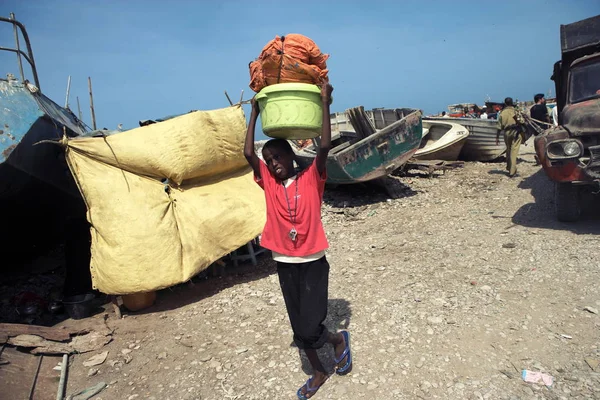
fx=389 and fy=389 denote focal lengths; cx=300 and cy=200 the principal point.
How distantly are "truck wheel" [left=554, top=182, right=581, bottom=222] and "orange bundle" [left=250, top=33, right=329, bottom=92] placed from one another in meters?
3.85

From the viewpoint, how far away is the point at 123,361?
10.4 feet

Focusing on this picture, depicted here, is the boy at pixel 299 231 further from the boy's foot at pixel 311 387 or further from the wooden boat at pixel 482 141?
the wooden boat at pixel 482 141

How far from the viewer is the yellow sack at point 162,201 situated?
3.69 metres

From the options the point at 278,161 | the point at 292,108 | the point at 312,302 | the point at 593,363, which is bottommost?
the point at 593,363

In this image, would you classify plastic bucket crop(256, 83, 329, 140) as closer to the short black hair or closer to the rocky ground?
the short black hair

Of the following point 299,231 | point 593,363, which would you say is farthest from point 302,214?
point 593,363

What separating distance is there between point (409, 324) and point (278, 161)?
170 centimetres

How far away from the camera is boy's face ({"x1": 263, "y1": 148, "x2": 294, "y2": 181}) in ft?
7.32

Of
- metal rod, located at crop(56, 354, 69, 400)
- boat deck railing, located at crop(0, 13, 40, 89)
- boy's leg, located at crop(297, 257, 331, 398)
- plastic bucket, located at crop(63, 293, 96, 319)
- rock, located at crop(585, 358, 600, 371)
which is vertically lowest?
rock, located at crop(585, 358, 600, 371)

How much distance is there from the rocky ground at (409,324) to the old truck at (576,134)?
403 millimetres

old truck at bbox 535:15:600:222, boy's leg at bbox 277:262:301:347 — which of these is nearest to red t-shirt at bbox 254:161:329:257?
boy's leg at bbox 277:262:301:347

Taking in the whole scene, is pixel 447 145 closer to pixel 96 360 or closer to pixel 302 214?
pixel 302 214

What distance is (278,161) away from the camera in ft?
7.34

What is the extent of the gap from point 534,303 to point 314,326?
1.89 meters
